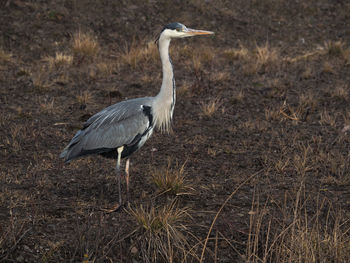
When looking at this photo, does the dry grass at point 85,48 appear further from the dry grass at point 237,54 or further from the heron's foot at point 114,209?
the heron's foot at point 114,209

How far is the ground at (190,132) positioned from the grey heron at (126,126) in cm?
44

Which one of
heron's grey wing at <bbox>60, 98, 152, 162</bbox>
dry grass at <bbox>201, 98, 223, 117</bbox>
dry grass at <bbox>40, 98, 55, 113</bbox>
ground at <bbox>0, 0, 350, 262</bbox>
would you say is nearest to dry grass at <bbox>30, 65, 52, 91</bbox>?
ground at <bbox>0, 0, 350, 262</bbox>

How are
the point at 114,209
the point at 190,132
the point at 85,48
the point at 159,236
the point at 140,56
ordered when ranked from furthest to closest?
the point at 85,48
the point at 140,56
the point at 190,132
the point at 114,209
the point at 159,236

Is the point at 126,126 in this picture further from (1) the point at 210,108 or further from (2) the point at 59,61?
(2) the point at 59,61

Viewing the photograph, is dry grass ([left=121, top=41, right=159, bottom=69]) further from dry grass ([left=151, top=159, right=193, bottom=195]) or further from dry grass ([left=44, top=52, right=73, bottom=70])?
dry grass ([left=151, top=159, right=193, bottom=195])

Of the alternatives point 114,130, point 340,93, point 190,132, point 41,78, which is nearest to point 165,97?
point 114,130

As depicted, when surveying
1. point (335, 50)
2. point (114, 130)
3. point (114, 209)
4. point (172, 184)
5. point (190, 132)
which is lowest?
point (190, 132)

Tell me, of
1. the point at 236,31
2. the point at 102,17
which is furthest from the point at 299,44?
the point at 102,17

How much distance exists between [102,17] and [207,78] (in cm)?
409

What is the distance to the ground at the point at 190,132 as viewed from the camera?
4.27 metres

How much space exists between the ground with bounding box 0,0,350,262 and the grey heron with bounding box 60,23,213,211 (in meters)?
0.44

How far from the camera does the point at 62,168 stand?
6.08 m

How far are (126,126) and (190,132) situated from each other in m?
2.40

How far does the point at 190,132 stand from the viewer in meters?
7.57
